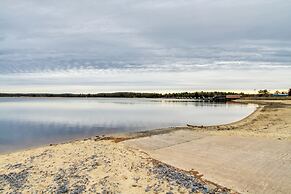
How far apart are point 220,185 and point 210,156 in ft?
10.5

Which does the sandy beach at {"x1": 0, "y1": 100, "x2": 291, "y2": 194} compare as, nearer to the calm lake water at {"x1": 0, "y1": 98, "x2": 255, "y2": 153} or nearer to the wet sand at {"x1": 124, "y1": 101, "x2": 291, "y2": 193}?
the wet sand at {"x1": 124, "y1": 101, "x2": 291, "y2": 193}

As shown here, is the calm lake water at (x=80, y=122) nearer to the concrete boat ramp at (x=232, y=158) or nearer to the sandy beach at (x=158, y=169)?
the sandy beach at (x=158, y=169)

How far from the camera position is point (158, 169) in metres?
8.98

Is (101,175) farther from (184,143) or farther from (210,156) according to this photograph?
(184,143)

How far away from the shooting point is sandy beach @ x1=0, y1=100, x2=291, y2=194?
24.4 feet

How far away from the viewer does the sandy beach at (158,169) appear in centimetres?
744

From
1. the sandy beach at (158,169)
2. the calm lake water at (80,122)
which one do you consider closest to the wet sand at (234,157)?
the sandy beach at (158,169)

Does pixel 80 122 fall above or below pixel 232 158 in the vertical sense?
below

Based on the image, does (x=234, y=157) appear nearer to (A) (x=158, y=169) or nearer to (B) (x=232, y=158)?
(B) (x=232, y=158)

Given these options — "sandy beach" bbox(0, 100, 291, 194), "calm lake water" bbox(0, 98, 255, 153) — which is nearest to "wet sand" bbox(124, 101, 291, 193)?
"sandy beach" bbox(0, 100, 291, 194)

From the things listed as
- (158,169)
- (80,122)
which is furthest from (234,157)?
(80,122)

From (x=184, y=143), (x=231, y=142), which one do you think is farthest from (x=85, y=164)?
(x=231, y=142)

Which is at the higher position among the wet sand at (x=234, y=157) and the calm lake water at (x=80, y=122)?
the wet sand at (x=234, y=157)

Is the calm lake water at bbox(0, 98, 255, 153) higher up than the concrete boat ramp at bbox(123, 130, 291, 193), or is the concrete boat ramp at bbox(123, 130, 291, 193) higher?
the concrete boat ramp at bbox(123, 130, 291, 193)
